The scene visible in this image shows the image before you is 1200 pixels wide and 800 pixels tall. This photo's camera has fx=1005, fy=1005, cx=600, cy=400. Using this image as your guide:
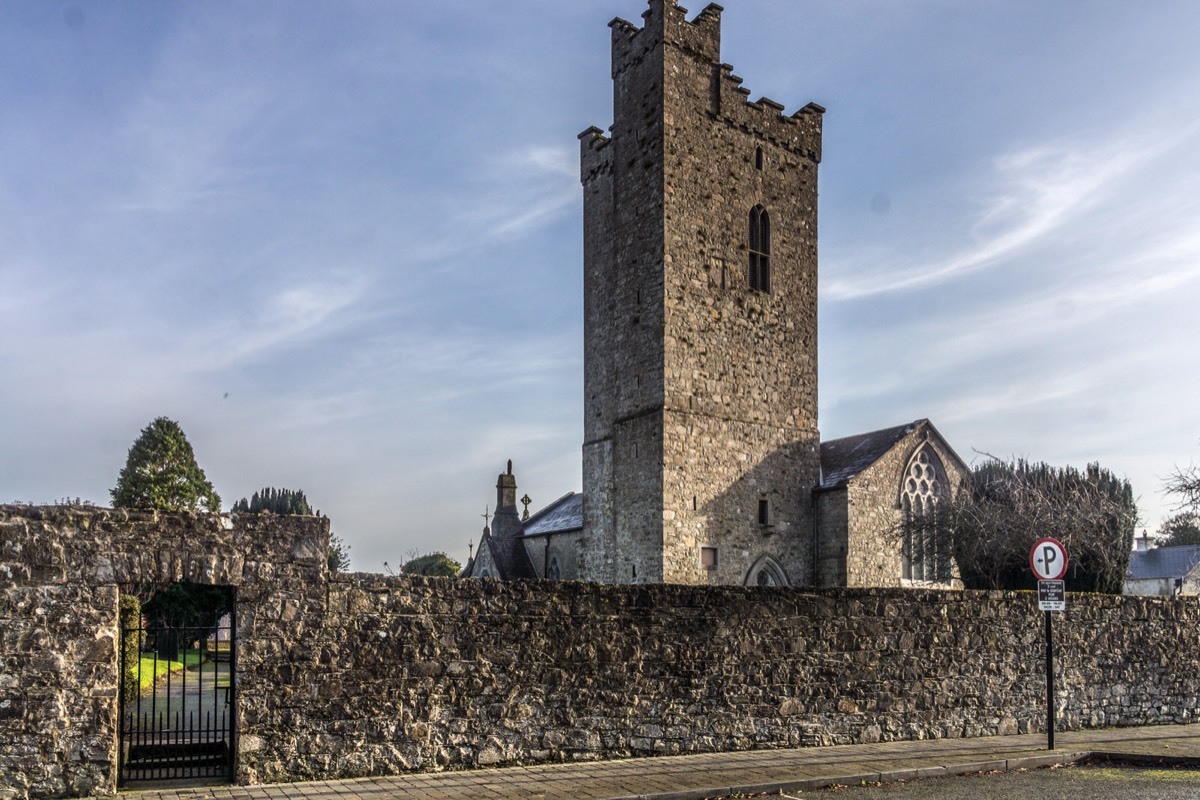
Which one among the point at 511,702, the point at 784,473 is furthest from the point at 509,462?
the point at 511,702

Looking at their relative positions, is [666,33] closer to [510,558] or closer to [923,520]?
[923,520]

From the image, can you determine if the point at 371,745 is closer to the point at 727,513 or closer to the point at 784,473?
the point at 727,513

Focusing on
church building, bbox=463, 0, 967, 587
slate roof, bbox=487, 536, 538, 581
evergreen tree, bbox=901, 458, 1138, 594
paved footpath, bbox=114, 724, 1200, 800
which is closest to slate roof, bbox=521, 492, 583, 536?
slate roof, bbox=487, 536, 538, 581

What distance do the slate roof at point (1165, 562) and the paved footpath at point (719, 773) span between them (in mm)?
40036

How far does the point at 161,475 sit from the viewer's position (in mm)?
40531

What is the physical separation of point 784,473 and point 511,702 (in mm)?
18616

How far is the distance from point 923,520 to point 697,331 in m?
8.35

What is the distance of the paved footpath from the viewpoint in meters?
8.98

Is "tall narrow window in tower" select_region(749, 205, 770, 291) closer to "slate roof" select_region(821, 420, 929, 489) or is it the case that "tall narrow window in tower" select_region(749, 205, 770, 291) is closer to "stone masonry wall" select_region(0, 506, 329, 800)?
"slate roof" select_region(821, 420, 929, 489)

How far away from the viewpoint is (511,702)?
416 inches

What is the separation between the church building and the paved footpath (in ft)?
42.9

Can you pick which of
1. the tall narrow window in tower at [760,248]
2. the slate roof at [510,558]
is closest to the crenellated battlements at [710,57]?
the tall narrow window in tower at [760,248]

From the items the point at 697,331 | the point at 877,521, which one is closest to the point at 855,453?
the point at 877,521

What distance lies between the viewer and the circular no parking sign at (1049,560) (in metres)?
13.7
